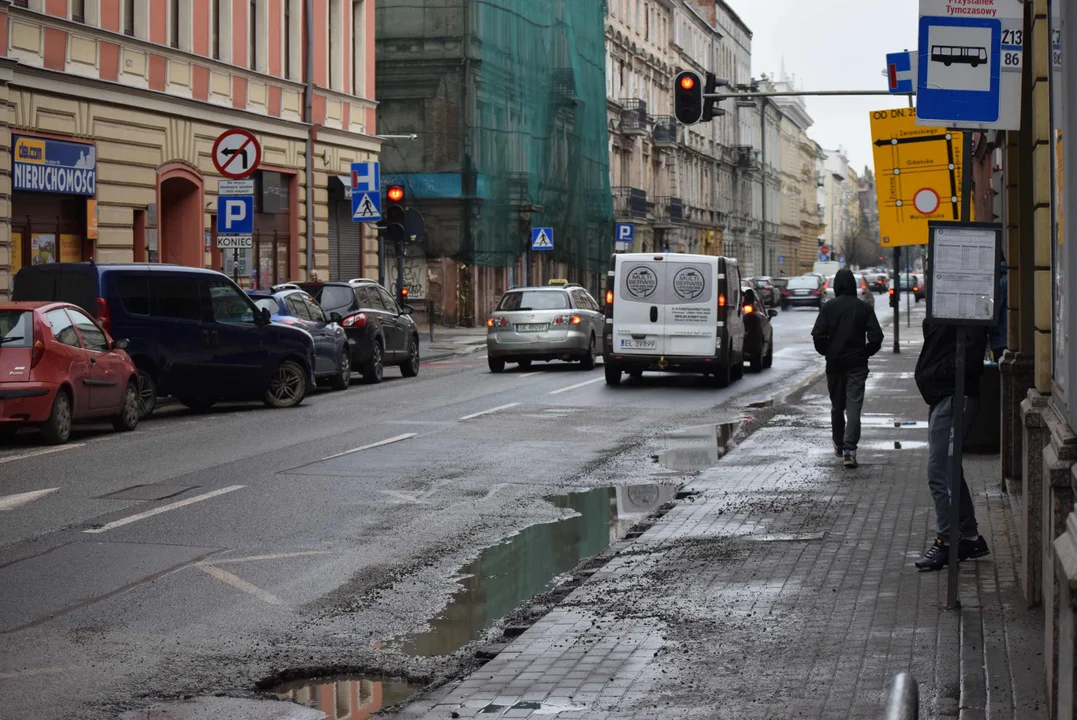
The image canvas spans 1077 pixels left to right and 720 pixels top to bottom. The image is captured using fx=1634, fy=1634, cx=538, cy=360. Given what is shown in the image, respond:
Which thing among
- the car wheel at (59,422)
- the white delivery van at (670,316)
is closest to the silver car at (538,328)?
the white delivery van at (670,316)

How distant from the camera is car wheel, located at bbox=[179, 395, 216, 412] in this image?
21.0 m

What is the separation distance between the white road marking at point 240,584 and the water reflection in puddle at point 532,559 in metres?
0.97

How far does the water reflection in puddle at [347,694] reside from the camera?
6664mm

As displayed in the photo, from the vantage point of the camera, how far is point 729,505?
1227 cm

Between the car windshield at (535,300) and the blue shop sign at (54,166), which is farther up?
the blue shop sign at (54,166)

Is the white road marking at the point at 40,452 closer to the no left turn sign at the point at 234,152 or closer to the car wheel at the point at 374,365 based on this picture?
the no left turn sign at the point at 234,152

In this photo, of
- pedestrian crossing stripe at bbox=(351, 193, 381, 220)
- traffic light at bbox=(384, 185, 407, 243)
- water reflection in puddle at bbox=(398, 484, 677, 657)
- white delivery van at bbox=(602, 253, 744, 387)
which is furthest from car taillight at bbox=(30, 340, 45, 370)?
pedestrian crossing stripe at bbox=(351, 193, 381, 220)

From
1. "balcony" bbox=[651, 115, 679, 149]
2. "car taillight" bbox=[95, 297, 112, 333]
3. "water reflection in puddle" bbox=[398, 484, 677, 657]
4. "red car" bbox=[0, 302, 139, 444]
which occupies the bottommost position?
"water reflection in puddle" bbox=[398, 484, 677, 657]

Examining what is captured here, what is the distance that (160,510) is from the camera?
468 inches

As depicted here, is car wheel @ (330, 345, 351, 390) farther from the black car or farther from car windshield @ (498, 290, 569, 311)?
car windshield @ (498, 290, 569, 311)

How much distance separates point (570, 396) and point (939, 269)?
15.7m

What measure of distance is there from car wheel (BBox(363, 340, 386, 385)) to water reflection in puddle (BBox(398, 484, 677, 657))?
523 inches

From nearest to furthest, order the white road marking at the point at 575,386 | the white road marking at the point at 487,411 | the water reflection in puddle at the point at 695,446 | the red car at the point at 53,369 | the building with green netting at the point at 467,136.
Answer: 1. the water reflection in puddle at the point at 695,446
2. the red car at the point at 53,369
3. the white road marking at the point at 487,411
4. the white road marking at the point at 575,386
5. the building with green netting at the point at 467,136

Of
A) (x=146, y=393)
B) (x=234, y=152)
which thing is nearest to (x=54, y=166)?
(x=234, y=152)
